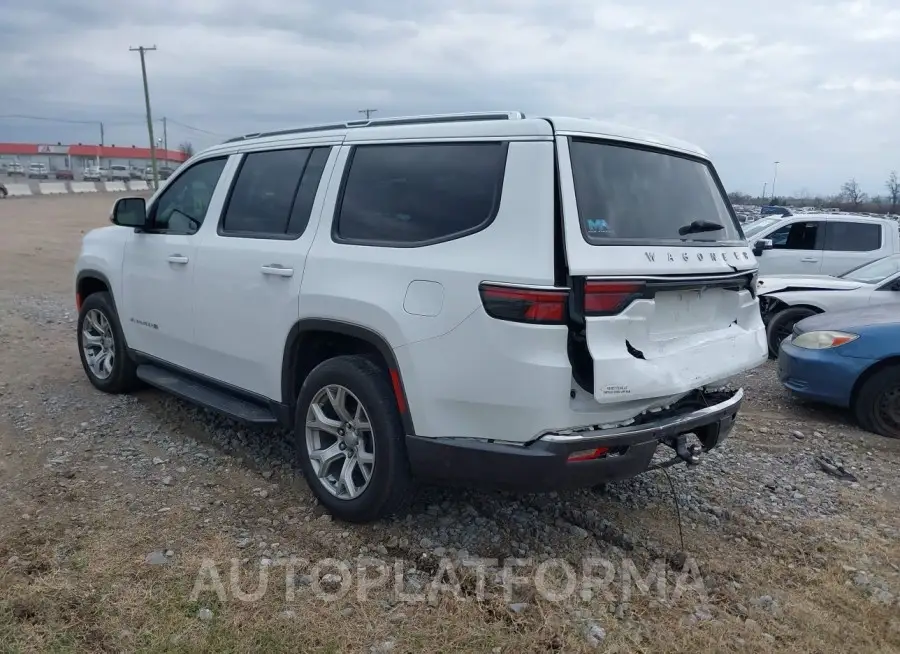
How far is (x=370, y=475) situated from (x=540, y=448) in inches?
37.9

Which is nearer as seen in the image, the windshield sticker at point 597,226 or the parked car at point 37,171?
the windshield sticker at point 597,226

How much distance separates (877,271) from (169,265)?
295 inches

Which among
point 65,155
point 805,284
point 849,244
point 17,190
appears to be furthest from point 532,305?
point 65,155

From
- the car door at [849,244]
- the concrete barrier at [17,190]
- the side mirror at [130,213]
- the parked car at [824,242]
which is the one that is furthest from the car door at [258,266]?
the concrete barrier at [17,190]

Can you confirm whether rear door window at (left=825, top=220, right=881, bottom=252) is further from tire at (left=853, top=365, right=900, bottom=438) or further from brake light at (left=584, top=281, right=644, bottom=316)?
brake light at (left=584, top=281, right=644, bottom=316)

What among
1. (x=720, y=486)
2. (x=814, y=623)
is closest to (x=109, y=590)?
(x=814, y=623)

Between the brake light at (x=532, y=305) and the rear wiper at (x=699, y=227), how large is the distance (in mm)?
996

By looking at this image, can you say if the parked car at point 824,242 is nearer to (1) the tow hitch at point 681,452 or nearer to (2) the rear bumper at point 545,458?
(1) the tow hitch at point 681,452

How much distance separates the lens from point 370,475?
3646mm

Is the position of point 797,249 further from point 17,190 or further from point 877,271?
point 17,190

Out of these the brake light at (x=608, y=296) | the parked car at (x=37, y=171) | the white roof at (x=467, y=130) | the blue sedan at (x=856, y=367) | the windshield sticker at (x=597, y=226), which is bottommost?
the parked car at (x=37, y=171)

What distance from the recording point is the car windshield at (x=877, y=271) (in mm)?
8141

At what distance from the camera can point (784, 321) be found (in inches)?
325

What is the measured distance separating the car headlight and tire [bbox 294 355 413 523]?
12.7ft
